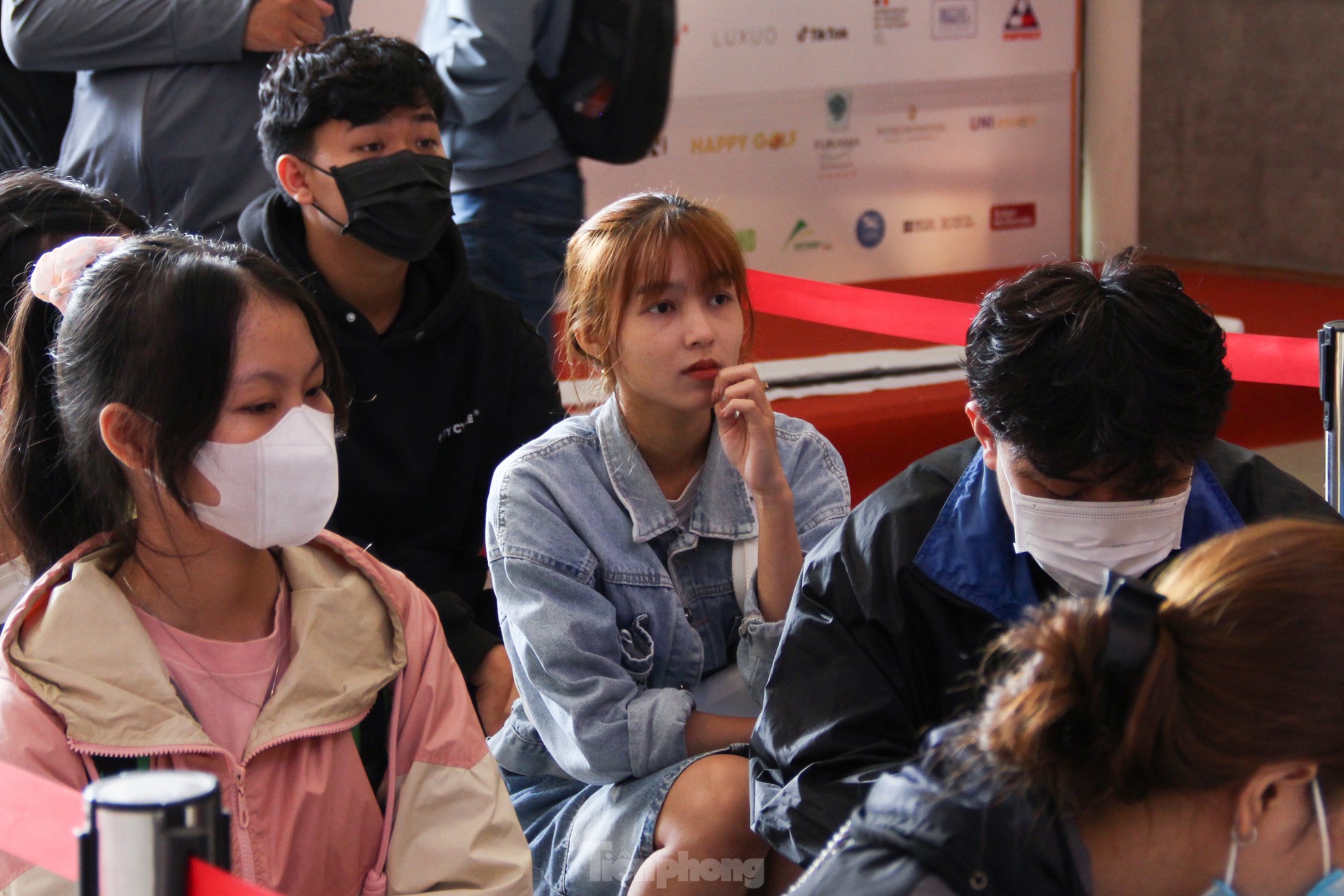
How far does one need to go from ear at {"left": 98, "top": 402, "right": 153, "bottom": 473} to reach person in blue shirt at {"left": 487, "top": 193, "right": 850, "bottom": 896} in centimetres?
54

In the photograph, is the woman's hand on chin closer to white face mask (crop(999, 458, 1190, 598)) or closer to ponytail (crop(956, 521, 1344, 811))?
white face mask (crop(999, 458, 1190, 598))

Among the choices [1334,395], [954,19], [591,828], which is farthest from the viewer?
[954,19]

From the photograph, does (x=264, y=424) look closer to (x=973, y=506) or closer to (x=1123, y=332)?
(x=973, y=506)

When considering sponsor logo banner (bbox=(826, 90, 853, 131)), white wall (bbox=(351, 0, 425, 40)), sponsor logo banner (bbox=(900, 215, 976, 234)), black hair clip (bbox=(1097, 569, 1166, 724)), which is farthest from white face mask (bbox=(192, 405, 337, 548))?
sponsor logo banner (bbox=(900, 215, 976, 234))

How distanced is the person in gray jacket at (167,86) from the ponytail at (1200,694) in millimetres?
2209

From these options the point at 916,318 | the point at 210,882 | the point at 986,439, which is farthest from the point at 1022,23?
the point at 210,882

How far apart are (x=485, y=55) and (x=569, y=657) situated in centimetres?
169

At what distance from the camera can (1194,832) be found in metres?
1.05

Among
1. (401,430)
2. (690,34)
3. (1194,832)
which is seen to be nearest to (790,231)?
(690,34)

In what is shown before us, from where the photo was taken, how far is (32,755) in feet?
4.23

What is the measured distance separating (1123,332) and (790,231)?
517cm

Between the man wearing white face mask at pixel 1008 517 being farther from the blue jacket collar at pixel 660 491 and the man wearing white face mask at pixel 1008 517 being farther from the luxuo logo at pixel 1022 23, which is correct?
the luxuo logo at pixel 1022 23

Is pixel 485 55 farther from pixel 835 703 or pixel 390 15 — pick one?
pixel 390 15

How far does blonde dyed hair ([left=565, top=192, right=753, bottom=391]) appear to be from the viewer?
2000 mm
